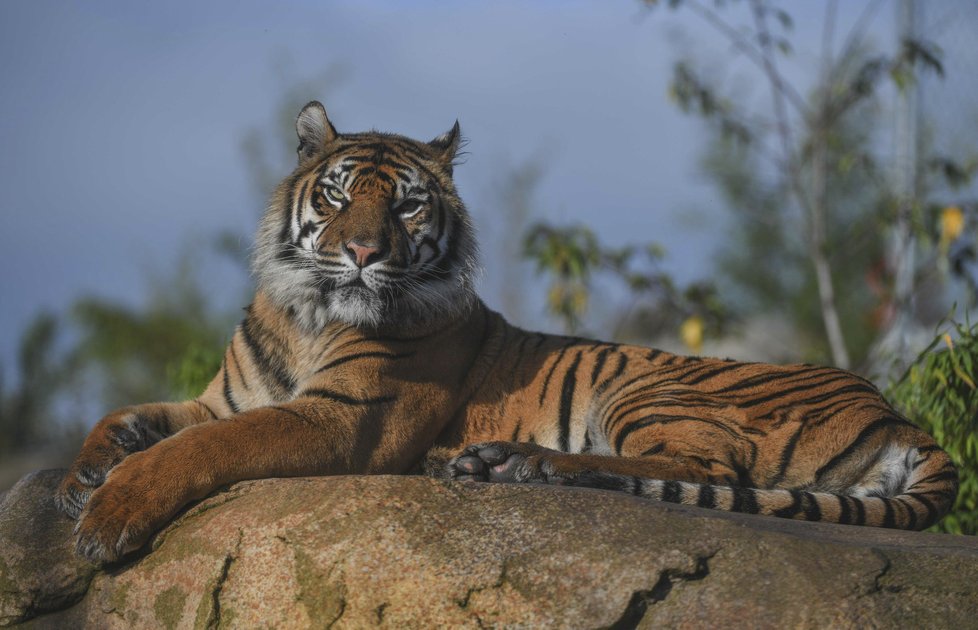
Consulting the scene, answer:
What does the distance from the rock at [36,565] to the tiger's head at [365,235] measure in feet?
3.93

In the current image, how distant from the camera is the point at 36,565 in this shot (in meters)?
3.44

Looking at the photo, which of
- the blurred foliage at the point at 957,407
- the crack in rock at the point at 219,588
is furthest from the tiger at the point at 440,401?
the blurred foliage at the point at 957,407

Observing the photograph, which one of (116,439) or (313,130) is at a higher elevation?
(313,130)

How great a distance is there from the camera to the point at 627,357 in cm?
472

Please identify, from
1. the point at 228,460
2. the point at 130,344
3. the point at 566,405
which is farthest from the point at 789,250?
the point at 228,460

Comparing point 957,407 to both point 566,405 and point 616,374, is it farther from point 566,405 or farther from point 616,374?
point 566,405

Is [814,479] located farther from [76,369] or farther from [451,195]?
[76,369]

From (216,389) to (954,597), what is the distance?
110 inches

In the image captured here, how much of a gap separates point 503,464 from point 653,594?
96 cm

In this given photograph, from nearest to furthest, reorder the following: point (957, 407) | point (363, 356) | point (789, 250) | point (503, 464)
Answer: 1. point (503, 464)
2. point (363, 356)
3. point (957, 407)
4. point (789, 250)

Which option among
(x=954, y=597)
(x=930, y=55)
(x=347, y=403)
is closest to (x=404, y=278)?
(x=347, y=403)

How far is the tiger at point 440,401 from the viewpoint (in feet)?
12.0

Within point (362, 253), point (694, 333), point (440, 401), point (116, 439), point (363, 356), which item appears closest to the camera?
point (116, 439)

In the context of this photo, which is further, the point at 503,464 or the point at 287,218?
the point at 287,218
